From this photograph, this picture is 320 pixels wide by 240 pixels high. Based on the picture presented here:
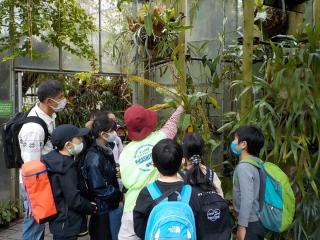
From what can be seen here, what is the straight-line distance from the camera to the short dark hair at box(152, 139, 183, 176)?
214 cm

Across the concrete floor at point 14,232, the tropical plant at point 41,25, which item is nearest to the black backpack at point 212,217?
the concrete floor at point 14,232

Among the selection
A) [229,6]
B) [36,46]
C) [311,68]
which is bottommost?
[311,68]

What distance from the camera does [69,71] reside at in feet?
19.8

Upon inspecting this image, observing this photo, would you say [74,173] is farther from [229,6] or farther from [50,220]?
[229,6]

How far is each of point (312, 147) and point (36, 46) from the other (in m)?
4.00

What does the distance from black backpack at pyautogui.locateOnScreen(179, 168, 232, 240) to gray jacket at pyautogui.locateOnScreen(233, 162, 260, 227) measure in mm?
369

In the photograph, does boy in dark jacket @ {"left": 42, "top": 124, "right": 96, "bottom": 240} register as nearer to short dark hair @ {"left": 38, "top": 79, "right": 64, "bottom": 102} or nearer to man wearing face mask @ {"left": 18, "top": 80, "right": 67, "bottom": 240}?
man wearing face mask @ {"left": 18, "top": 80, "right": 67, "bottom": 240}

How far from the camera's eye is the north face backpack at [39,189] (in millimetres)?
2678

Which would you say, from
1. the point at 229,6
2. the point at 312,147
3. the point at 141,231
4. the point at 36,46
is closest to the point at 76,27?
the point at 36,46

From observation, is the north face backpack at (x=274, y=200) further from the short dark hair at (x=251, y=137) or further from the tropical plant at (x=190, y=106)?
the tropical plant at (x=190, y=106)

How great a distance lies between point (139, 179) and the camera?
2564mm

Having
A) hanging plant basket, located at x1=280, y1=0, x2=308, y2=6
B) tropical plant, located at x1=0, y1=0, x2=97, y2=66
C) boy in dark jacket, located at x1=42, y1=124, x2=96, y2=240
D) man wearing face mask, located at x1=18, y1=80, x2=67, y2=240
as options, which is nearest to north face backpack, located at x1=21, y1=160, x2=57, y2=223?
boy in dark jacket, located at x1=42, y1=124, x2=96, y2=240

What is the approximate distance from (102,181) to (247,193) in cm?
104

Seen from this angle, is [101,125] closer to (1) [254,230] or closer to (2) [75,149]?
(2) [75,149]
